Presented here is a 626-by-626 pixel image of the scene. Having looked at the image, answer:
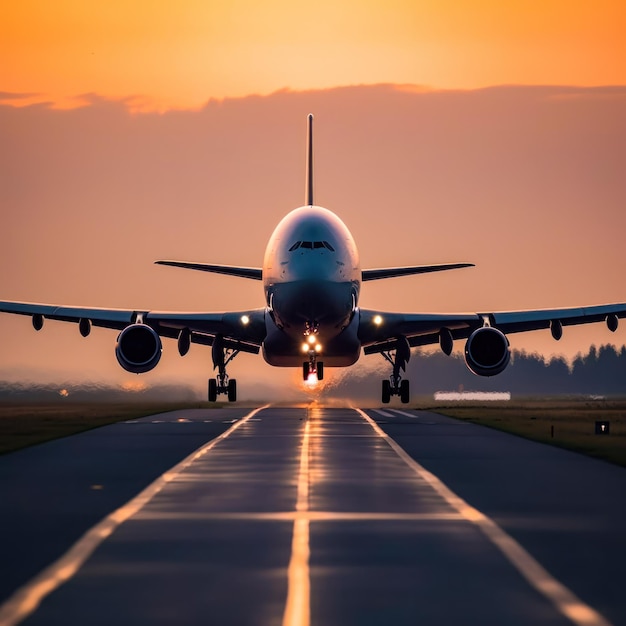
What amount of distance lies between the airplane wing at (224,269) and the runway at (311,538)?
2783 centimetres

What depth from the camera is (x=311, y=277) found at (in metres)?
54.2

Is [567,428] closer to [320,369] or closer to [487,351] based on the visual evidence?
[487,351]

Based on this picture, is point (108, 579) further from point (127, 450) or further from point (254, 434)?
point (254, 434)

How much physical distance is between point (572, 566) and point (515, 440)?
25.4 metres

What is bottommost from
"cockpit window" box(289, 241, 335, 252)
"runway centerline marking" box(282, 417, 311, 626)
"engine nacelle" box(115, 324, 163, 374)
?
"runway centerline marking" box(282, 417, 311, 626)

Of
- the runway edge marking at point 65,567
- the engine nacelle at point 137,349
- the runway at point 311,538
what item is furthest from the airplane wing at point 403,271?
the runway edge marking at point 65,567

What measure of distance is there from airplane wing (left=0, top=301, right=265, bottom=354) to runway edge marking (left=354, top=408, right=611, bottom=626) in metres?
38.8

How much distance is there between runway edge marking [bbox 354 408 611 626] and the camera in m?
11.5

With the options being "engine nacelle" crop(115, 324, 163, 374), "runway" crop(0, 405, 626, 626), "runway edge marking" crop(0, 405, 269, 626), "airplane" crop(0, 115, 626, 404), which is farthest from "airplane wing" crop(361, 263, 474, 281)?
"runway edge marking" crop(0, 405, 269, 626)

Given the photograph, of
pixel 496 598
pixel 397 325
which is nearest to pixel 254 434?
pixel 397 325

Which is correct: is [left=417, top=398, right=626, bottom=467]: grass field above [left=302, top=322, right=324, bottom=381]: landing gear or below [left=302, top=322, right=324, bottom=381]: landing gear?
below

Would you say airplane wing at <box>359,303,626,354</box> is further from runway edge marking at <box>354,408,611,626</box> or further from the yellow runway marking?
the yellow runway marking

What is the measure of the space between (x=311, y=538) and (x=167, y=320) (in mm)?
48048

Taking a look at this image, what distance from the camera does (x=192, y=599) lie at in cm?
1230
